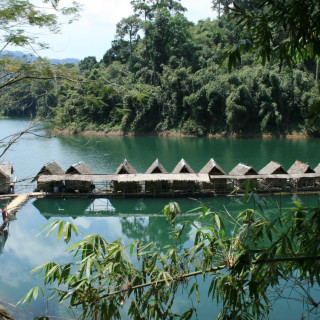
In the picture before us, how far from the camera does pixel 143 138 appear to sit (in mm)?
35344

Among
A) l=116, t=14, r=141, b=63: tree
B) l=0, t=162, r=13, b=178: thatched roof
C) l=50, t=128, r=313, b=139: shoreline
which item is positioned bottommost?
l=0, t=162, r=13, b=178: thatched roof

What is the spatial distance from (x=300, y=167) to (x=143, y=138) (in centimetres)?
2013

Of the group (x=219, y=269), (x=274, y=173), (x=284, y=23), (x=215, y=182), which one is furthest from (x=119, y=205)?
(x=284, y=23)

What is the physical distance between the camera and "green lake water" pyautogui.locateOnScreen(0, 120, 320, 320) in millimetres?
8677

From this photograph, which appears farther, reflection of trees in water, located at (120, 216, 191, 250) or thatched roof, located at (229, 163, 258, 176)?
thatched roof, located at (229, 163, 258, 176)

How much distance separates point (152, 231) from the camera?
506 inches

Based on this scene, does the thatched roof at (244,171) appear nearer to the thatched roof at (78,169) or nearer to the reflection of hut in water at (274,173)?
the reflection of hut in water at (274,173)

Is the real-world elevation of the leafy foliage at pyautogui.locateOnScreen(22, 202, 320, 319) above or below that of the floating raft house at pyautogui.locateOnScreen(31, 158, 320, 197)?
above

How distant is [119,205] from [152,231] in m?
3.57

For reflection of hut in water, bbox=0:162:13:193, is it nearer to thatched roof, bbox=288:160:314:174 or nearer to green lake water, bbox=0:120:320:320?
green lake water, bbox=0:120:320:320

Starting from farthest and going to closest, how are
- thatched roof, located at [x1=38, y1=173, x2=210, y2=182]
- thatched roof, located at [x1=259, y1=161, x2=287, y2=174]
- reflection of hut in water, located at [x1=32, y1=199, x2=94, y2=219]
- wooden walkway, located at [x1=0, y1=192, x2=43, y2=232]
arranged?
thatched roof, located at [x1=259, y1=161, x2=287, y2=174], thatched roof, located at [x1=38, y1=173, x2=210, y2=182], reflection of hut in water, located at [x1=32, y1=199, x2=94, y2=219], wooden walkway, located at [x1=0, y1=192, x2=43, y2=232]

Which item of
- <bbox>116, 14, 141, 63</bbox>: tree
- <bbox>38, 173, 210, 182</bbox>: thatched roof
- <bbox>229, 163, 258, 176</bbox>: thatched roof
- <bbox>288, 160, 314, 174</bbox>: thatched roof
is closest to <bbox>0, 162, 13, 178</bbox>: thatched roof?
<bbox>38, 173, 210, 182</bbox>: thatched roof

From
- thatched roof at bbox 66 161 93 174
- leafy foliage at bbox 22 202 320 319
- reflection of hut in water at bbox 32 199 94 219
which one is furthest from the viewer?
thatched roof at bbox 66 161 93 174

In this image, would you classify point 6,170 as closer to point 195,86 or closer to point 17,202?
point 17,202
